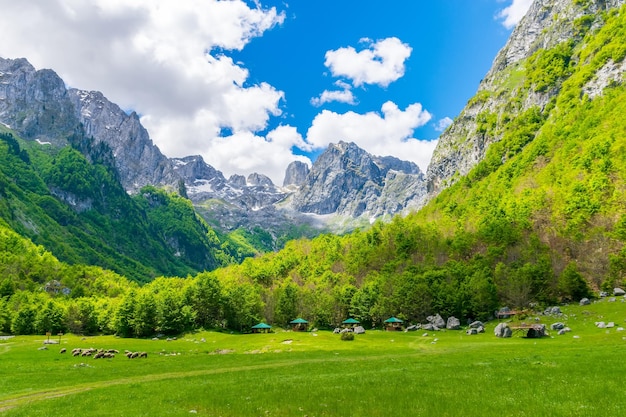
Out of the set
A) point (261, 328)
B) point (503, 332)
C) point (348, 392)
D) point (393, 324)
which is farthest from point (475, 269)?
point (348, 392)

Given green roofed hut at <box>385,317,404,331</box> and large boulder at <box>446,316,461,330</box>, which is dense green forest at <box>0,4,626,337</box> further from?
large boulder at <box>446,316,461,330</box>

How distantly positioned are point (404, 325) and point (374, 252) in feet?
206

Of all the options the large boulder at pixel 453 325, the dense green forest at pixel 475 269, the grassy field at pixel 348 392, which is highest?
the dense green forest at pixel 475 269

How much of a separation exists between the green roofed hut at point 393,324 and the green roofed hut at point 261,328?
1623 inches

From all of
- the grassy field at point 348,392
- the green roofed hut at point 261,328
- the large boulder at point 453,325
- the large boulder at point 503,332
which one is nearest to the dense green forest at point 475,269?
the green roofed hut at point 261,328

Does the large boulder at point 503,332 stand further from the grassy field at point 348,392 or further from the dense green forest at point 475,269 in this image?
the grassy field at point 348,392

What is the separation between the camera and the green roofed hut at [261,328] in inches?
5335

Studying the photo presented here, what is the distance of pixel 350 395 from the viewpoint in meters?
27.2

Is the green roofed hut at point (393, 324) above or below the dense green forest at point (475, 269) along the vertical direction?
below

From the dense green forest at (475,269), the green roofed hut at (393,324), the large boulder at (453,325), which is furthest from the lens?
the dense green forest at (475,269)

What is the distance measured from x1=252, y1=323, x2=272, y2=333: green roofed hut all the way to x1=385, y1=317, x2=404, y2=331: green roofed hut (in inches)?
1623

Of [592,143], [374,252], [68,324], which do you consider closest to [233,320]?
[68,324]

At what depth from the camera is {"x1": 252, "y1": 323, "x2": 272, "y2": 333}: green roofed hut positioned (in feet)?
445

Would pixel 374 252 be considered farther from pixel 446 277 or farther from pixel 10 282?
pixel 10 282
